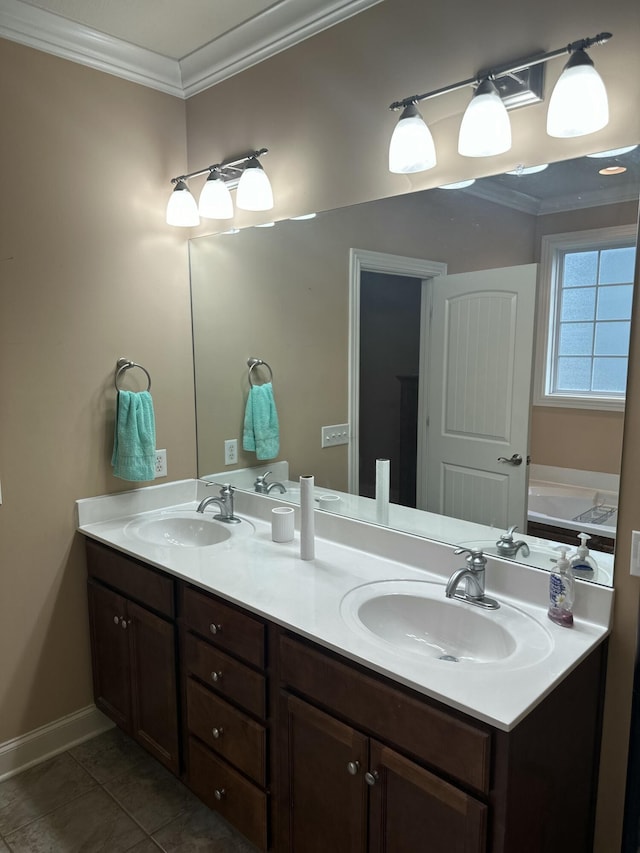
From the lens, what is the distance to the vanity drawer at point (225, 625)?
5.27 ft

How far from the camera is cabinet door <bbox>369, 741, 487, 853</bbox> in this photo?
1.18 metres

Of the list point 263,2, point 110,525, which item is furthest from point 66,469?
point 263,2

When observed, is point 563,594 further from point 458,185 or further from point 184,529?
point 184,529

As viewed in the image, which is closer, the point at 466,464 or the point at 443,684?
the point at 443,684

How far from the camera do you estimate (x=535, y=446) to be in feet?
5.33

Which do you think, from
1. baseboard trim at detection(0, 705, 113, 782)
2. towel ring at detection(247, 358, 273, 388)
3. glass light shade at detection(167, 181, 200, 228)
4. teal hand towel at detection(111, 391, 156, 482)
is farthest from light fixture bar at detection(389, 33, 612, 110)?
baseboard trim at detection(0, 705, 113, 782)

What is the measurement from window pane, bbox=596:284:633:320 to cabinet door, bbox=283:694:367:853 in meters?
1.13

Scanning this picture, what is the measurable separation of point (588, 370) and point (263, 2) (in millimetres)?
1556

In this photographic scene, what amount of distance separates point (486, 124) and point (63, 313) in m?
1.56

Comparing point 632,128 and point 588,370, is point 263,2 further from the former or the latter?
point 588,370

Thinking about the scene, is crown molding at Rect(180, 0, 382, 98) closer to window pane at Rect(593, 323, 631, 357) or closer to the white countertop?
window pane at Rect(593, 323, 631, 357)

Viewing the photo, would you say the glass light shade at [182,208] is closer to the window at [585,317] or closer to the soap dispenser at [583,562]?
the window at [585,317]

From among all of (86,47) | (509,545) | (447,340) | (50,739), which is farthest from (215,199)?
(50,739)

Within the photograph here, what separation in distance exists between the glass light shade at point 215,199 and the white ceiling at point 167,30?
16.5 inches
